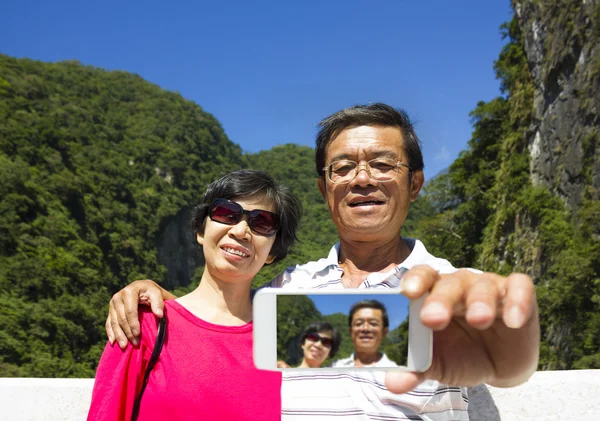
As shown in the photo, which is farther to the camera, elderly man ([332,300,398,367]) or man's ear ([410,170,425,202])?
man's ear ([410,170,425,202])

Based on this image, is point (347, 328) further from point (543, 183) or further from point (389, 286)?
point (543, 183)

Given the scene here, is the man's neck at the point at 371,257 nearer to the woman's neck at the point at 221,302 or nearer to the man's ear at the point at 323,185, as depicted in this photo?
the man's ear at the point at 323,185

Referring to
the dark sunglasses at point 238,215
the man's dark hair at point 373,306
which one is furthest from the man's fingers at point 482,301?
the dark sunglasses at point 238,215

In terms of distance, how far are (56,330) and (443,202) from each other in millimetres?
21303

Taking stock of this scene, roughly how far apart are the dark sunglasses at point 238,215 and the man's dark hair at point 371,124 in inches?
12.9

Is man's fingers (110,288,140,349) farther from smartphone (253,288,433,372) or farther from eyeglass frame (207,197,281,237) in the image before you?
smartphone (253,288,433,372)

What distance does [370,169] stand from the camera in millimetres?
1918

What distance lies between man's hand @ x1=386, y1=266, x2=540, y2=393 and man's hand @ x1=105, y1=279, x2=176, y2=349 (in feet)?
3.05

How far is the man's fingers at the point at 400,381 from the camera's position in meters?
0.86

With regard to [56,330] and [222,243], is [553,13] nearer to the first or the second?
[222,243]

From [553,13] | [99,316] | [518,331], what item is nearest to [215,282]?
[518,331]

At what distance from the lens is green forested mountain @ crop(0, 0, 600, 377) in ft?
56.4

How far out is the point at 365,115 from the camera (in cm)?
197

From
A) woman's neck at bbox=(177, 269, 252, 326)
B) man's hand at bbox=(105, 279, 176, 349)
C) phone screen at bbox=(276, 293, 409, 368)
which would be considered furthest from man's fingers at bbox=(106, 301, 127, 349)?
phone screen at bbox=(276, 293, 409, 368)
